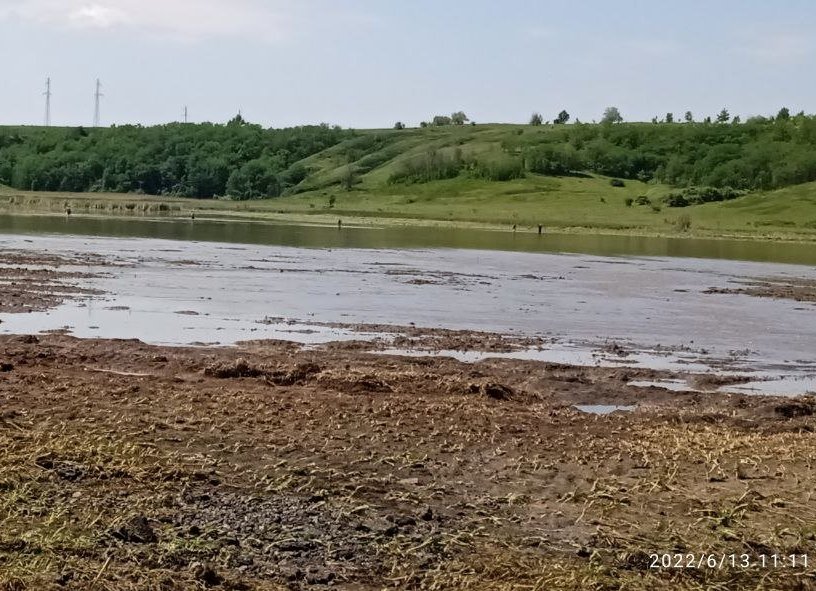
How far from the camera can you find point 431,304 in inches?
1152

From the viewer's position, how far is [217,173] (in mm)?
184625

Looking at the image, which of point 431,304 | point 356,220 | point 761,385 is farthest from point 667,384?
point 356,220

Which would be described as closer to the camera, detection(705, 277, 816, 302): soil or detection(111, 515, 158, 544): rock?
detection(111, 515, 158, 544): rock

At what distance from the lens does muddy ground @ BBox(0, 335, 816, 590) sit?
757 cm

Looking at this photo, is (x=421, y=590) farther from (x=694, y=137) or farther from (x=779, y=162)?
(x=694, y=137)

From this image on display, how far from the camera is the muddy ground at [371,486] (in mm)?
7566

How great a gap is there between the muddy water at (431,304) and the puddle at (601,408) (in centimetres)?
480

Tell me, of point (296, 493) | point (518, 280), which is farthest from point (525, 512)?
point (518, 280)

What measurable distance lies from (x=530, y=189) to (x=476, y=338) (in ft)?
408

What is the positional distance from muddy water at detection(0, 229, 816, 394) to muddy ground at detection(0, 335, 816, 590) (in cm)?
672

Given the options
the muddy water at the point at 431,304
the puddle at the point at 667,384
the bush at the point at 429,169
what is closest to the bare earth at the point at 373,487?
the puddle at the point at 667,384

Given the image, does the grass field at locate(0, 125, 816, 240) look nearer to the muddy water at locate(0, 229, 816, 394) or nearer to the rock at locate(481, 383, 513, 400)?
the muddy water at locate(0, 229, 816, 394)
